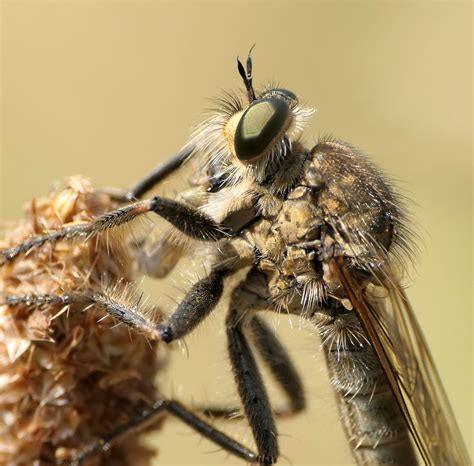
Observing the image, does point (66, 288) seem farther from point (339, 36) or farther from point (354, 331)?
point (339, 36)

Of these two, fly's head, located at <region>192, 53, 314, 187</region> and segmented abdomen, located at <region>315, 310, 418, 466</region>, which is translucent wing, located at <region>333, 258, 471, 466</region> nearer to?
segmented abdomen, located at <region>315, 310, 418, 466</region>

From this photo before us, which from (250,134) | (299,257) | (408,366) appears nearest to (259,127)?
(250,134)

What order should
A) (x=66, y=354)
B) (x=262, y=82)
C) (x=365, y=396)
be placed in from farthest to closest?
(x=262, y=82), (x=365, y=396), (x=66, y=354)

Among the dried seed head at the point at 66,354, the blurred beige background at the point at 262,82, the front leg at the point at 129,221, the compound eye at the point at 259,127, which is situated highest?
the blurred beige background at the point at 262,82

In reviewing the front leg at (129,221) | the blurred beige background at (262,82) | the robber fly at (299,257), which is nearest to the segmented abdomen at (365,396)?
the robber fly at (299,257)

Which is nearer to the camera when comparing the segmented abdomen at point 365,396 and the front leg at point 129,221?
the front leg at point 129,221

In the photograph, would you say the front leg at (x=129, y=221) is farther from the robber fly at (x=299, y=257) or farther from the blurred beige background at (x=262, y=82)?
the blurred beige background at (x=262, y=82)

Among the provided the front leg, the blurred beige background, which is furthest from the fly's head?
the blurred beige background

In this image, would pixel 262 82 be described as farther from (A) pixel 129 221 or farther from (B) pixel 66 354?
(B) pixel 66 354
